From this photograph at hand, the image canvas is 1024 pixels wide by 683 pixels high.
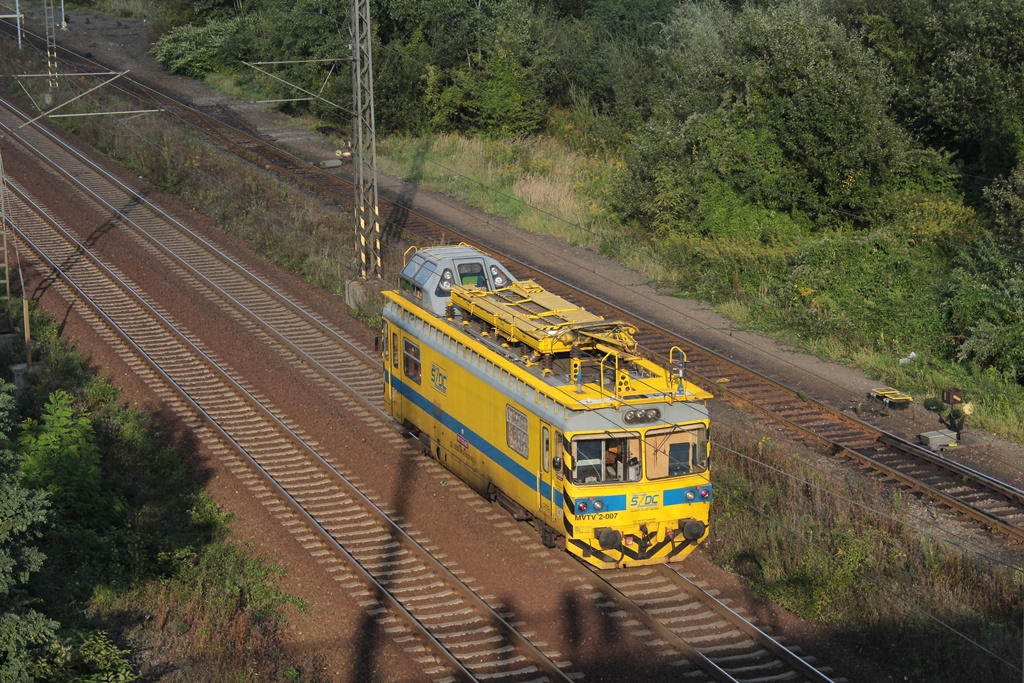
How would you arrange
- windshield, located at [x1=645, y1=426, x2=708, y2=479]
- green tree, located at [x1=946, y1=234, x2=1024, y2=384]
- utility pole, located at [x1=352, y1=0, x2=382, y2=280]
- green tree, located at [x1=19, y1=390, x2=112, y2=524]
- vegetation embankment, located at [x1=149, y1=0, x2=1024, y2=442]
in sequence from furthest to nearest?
utility pole, located at [x1=352, y1=0, x2=382, y2=280]
vegetation embankment, located at [x1=149, y1=0, x2=1024, y2=442]
green tree, located at [x1=946, y1=234, x2=1024, y2=384]
green tree, located at [x1=19, y1=390, x2=112, y2=524]
windshield, located at [x1=645, y1=426, x2=708, y2=479]

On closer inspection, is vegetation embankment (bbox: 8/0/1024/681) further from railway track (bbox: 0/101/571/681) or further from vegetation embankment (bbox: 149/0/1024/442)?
railway track (bbox: 0/101/571/681)

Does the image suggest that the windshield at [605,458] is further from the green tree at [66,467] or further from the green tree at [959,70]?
the green tree at [959,70]

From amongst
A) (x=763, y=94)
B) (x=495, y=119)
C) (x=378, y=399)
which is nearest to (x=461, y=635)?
(x=378, y=399)

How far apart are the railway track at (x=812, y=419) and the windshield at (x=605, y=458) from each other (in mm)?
3486

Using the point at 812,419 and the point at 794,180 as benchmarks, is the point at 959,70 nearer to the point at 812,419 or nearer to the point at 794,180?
the point at 794,180

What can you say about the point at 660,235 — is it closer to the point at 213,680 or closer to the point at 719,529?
the point at 719,529

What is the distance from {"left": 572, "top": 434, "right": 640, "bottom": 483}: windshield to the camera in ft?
47.8

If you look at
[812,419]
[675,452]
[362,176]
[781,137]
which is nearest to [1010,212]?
[781,137]

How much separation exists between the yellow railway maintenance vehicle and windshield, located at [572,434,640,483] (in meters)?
0.02

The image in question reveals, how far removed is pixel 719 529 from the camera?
1700cm

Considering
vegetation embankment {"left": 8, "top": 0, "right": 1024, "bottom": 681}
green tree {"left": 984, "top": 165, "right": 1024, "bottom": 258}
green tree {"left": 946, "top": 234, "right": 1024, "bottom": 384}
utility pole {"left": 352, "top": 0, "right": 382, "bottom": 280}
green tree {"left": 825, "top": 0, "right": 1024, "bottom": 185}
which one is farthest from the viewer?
green tree {"left": 825, "top": 0, "right": 1024, "bottom": 185}

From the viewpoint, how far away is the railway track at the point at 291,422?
14.4 metres

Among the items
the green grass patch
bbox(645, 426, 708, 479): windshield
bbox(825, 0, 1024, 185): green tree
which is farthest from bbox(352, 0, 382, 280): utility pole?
bbox(825, 0, 1024, 185): green tree

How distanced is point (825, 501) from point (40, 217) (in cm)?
2650
